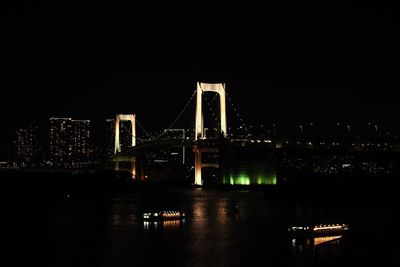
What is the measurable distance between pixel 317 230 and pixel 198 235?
2.78 m

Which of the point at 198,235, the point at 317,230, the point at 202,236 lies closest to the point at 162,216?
the point at 198,235

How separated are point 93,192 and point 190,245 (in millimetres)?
22956

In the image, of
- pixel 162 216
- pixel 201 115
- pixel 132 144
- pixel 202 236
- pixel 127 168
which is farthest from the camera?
pixel 127 168

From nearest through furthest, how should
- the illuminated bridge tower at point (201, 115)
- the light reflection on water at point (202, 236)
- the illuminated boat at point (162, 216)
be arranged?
the light reflection on water at point (202, 236), the illuminated boat at point (162, 216), the illuminated bridge tower at point (201, 115)

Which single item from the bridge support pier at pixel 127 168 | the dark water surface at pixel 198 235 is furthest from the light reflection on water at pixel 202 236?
the bridge support pier at pixel 127 168

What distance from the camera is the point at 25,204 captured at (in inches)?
1089

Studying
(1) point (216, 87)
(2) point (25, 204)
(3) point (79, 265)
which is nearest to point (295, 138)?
(1) point (216, 87)

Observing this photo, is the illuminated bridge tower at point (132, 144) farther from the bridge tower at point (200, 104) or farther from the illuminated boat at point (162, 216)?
the illuminated boat at point (162, 216)

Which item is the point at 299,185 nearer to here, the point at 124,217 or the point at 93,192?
the point at 93,192

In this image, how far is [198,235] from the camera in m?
16.7

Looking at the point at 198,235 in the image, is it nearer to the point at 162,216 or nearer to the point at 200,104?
the point at 162,216

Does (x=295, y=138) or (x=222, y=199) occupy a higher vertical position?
(x=295, y=138)

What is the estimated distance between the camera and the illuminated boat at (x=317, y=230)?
1571 centimetres

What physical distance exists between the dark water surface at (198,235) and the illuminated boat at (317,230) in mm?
296
